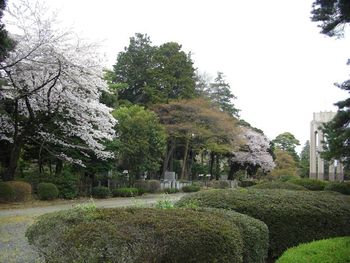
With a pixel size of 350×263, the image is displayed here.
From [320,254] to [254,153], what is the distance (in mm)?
40115

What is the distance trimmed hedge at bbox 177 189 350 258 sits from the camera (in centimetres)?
749

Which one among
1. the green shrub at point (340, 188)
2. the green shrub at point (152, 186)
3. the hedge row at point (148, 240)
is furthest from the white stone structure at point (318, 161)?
the hedge row at point (148, 240)

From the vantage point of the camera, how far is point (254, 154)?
4556 cm

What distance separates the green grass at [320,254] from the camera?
5652mm

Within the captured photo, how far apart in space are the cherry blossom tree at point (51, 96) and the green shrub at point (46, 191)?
171 centimetres

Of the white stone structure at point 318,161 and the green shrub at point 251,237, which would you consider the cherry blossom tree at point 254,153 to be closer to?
the white stone structure at point 318,161

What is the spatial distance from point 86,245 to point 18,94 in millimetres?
15270

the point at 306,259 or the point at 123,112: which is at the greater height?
the point at 123,112

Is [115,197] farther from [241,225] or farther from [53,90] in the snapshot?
[241,225]

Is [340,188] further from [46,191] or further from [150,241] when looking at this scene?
[150,241]

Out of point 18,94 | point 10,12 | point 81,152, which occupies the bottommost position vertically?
point 81,152

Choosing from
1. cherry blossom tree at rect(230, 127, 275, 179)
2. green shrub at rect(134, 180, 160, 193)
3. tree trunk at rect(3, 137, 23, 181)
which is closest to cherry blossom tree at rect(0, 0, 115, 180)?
tree trunk at rect(3, 137, 23, 181)

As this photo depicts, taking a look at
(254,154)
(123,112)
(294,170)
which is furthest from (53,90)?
(294,170)

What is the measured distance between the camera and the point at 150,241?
4258 mm
